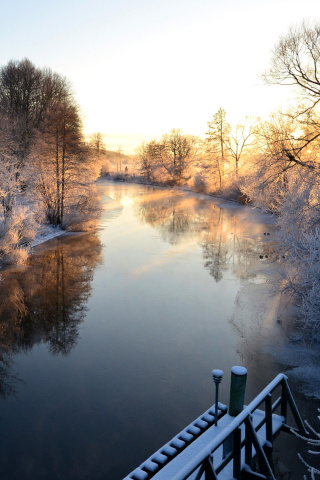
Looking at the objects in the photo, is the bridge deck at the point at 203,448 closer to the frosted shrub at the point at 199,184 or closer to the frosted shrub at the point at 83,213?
the frosted shrub at the point at 83,213

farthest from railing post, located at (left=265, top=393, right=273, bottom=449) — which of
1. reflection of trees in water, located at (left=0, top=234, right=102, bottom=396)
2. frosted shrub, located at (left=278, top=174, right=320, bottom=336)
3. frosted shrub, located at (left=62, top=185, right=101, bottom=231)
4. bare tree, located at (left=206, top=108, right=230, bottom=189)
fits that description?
bare tree, located at (left=206, top=108, right=230, bottom=189)

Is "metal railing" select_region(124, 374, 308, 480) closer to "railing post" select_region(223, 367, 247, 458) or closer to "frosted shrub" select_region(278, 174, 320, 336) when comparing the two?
"railing post" select_region(223, 367, 247, 458)

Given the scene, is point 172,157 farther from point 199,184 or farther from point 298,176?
point 298,176

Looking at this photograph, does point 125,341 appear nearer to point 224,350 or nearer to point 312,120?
point 224,350

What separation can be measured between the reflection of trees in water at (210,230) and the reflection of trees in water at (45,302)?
586 cm

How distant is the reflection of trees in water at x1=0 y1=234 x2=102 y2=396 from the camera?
10.5 metres

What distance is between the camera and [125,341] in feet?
34.3

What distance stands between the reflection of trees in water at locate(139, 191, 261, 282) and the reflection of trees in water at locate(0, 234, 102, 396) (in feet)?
19.2

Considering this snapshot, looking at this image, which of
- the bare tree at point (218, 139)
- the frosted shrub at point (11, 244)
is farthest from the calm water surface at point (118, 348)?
the bare tree at point (218, 139)

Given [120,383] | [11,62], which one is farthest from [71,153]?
[11,62]

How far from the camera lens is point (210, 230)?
91.8 ft

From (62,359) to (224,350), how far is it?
161 inches

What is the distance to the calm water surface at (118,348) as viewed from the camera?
21.7 ft

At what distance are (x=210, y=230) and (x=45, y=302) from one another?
54.6 ft
